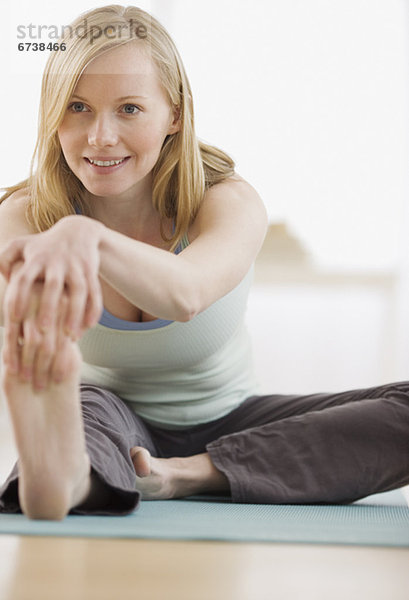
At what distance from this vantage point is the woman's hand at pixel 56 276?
75 centimetres

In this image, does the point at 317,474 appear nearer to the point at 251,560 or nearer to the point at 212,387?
the point at 212,387

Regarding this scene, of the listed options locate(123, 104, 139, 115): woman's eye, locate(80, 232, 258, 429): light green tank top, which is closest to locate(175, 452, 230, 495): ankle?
locate(80, 232, 258, 429): light green tank top

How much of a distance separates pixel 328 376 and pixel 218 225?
9.55 feet

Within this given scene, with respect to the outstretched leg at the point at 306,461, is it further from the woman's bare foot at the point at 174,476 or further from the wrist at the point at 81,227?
the wrist at the point at 81,227

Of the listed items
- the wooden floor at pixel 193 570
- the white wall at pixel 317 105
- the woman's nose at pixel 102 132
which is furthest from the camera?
the white wall at pixel 317 105

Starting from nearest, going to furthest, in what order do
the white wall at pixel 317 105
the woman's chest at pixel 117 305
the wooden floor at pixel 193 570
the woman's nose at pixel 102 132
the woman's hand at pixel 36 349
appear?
the wooden floor at pixel 193 570 → the woman's hand at pixel 36 349 → the woman's nose at pixel 102 132 → the woman's chest at pixel 117 305 → the white wall at pixel 317 105

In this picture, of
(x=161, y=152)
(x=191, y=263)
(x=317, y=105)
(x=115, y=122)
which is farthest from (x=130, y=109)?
(x=317, y=105)

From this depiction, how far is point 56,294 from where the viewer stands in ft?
2.45

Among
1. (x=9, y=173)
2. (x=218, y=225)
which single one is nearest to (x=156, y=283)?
(x=218, y=225)

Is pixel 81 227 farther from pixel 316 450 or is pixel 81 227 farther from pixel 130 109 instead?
pixel 316 450

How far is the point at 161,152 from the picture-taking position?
4.47 ft

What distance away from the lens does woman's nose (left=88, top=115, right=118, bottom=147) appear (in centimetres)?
117

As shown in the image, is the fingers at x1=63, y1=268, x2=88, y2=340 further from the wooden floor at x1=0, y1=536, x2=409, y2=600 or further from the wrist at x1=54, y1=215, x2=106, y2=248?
the wooden floor at x1=0, y1=536, x2=409, y2=600

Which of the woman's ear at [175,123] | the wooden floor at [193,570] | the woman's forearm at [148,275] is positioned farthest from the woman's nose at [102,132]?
the wooden floor at [193,570]
